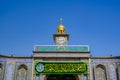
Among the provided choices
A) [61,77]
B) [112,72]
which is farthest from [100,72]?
[61,77]

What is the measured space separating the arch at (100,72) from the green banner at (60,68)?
181cm

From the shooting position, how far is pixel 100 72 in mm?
24172

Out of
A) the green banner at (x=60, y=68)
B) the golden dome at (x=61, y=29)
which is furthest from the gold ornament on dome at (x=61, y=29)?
the green banner at (x=60, y=68)

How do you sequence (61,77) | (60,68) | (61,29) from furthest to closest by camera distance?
(61,29)
(61,77)
(60,68)

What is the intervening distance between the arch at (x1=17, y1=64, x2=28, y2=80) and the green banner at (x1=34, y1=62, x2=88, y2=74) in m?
1.64

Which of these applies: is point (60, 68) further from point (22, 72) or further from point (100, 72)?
point (100, 72)

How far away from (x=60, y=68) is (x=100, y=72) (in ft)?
17.1

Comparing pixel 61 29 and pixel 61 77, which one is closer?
pixel 61 77

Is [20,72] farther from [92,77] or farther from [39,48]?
[92,77]

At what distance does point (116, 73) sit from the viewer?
77.2 feet

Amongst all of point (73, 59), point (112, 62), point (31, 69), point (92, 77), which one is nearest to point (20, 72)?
point (31, 69)

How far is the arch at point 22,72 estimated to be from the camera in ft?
77.8

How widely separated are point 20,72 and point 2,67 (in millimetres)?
2307

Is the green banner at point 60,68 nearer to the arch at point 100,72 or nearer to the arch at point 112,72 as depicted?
the arch at point 100,72
